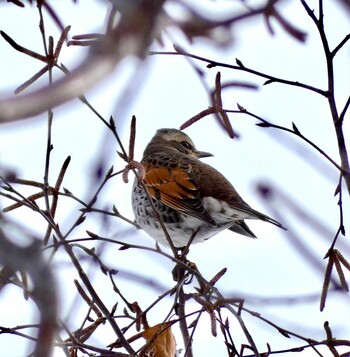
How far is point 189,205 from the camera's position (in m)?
6.37

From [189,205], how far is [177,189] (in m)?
0.29

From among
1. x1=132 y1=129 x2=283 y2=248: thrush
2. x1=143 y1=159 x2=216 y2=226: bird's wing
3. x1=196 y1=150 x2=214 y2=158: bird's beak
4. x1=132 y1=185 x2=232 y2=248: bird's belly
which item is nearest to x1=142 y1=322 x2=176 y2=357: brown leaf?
x1=132 y1=129 x2=283 y2=248: thrush

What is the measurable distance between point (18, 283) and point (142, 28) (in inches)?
77.6

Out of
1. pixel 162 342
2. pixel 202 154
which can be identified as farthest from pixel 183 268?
pixel 202 154

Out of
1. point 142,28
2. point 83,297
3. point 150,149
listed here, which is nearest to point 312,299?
point 83,297

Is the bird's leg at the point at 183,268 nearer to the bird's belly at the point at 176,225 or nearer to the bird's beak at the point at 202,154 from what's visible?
the bird's belly at the point at 176,225

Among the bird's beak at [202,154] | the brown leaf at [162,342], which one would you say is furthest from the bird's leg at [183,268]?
the bird's beak at [202,154]

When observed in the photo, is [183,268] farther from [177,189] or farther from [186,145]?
[186,145]

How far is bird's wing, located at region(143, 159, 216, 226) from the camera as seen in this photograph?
6336mm

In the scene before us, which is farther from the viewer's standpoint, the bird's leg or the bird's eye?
the bird's eye

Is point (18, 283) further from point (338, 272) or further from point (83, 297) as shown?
point (338, 272)

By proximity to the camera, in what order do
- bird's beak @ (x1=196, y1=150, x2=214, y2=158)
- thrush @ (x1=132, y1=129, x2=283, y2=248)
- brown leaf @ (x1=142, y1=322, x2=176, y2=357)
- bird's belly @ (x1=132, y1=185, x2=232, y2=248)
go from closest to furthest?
brown leaf @ (x1=142, y1=322, x2=176, y2=357) → thrush @ (x1=132, y1=129, x2=283, y2=248) → bird's belly @ (x1=132, y1=185, x2=232, y2=248) → bird's beak @ (x1=196, y1=150, x2=214, y2=158)

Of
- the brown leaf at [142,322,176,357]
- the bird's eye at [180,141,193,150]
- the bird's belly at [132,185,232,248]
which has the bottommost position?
the brown leaf at [142,322,176,357]

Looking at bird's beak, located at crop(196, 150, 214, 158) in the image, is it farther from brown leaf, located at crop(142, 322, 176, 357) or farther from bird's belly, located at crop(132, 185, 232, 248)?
brown leaf, located at crop(142, 322, 176, 357)
